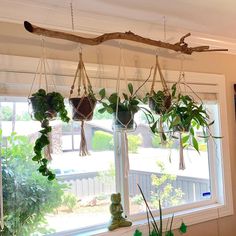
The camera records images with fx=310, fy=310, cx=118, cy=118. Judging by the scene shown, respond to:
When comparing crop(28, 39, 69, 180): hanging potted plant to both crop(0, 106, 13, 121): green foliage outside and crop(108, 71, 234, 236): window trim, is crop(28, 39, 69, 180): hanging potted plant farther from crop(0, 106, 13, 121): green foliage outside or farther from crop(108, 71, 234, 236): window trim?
crop(108, 71, 234, 236): window trim

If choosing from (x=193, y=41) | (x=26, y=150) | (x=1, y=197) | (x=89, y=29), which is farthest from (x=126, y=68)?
(x=1, y=197)

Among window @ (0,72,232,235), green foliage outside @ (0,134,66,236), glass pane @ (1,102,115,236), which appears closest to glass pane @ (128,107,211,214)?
window @ (0,72,232,235)

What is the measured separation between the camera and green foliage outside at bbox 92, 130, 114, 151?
7.16 ft

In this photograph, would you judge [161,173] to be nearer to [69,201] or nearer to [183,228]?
[183,228]

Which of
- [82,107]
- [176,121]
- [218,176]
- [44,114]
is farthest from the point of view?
[218,176]

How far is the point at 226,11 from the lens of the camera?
2.02 m

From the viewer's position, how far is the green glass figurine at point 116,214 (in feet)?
6.75

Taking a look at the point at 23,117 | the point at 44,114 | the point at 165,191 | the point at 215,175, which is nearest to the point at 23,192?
the point at 23,117

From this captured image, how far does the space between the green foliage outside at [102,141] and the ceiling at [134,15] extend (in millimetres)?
697

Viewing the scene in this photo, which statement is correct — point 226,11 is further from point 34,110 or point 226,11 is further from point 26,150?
point 26,150

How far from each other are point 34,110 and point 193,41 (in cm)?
146

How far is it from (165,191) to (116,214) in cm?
55

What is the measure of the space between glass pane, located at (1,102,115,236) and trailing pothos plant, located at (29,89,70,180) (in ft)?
1.05

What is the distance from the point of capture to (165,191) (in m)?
2.46
